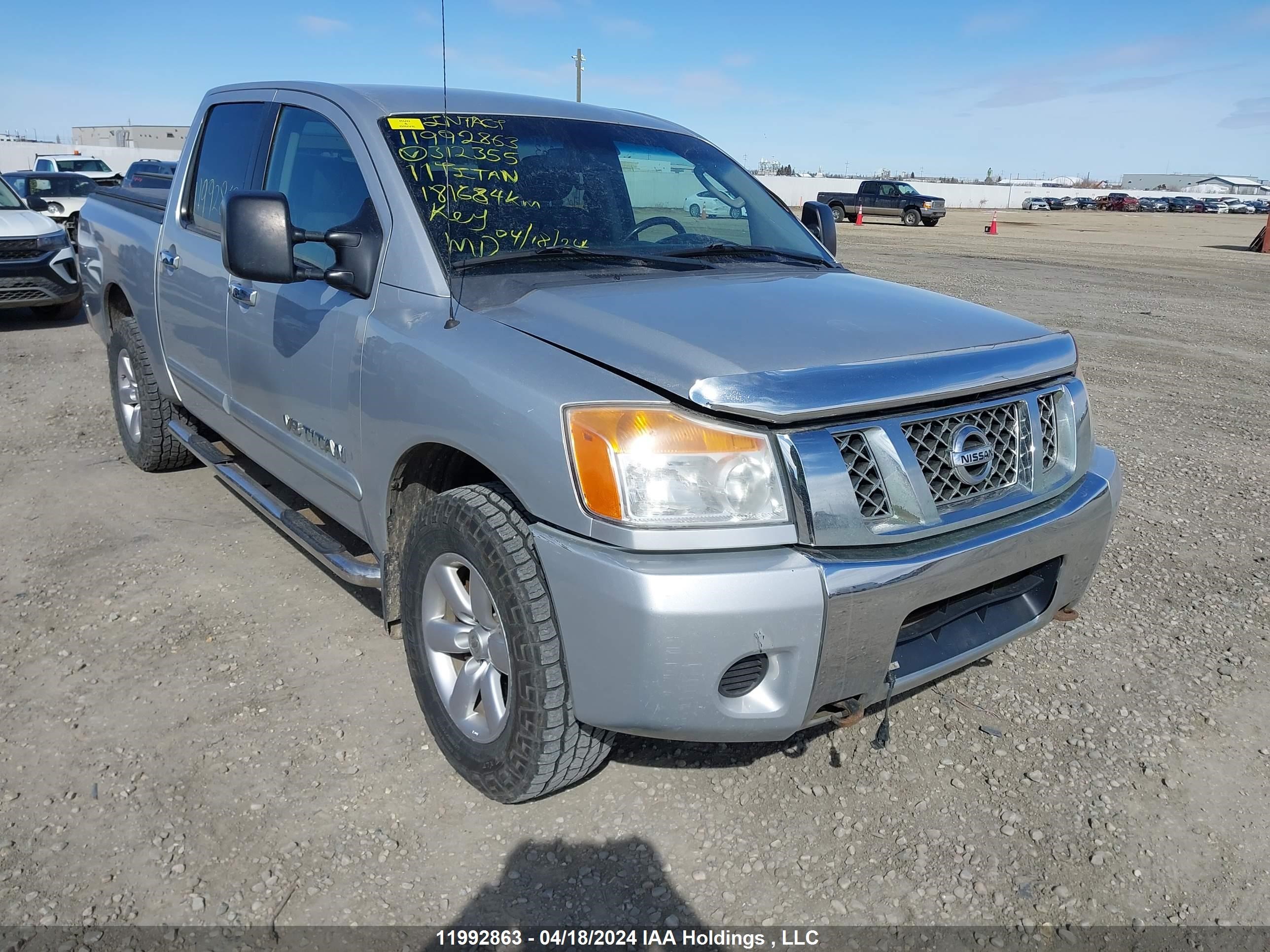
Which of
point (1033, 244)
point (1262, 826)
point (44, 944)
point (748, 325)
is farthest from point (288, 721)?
point (1033, 244)

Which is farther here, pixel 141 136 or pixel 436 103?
pixel 141 136

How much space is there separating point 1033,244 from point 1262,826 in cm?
2611

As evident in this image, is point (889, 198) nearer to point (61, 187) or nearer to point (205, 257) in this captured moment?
point (61, 187)

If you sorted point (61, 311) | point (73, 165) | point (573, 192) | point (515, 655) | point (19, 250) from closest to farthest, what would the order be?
point (515, 655) < point (573, 192) < point (19, 250) < point (61, 311) < point (73, 165)

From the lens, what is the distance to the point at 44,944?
2090 mm

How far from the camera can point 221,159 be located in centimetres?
402

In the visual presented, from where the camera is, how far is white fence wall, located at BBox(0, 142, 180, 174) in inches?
1753

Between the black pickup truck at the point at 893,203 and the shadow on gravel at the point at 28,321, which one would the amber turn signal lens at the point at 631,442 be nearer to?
the shadow on gravel at the point at 28,321

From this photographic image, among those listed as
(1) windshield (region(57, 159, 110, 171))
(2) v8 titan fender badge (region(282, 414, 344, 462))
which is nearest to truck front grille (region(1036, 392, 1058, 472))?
(2) v8 titan fender badge (region(282, 414, 344, 462))

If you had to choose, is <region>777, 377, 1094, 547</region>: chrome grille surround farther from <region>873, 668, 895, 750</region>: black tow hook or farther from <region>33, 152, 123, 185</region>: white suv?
<region>33, 152, 123, 185</region>: white suv

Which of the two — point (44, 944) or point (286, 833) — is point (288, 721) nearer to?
point (286, 833)

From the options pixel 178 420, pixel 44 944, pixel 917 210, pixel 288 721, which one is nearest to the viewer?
pixel 44 944

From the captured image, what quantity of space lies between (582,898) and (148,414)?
377 cm

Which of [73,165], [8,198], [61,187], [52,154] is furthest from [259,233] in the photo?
[52,154]
